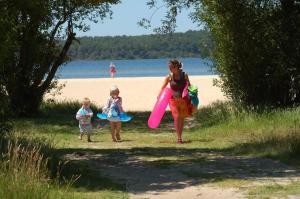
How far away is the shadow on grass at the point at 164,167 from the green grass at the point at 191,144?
0.02 m

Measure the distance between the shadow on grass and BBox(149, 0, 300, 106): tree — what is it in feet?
19.8

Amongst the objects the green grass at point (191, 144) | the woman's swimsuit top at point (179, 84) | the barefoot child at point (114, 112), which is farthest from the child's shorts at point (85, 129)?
the woman's swimsuit top at point (179, 84)

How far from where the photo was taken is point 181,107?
1550 cm

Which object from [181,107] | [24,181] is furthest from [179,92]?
[24,181]

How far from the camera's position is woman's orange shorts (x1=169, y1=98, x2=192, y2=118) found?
50.8 ft

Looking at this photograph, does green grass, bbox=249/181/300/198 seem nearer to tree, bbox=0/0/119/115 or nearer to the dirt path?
the dirt path

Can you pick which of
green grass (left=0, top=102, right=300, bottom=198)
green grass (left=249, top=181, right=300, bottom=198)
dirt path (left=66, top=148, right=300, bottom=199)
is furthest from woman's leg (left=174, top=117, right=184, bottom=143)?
green grass (left=249, top=181, right=300, bottom=198)

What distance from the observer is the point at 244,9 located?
18797 millimetres

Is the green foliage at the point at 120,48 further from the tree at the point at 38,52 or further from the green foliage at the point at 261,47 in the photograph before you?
the green foliage at the point at 261,47

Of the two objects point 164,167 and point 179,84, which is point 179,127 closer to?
point 179,84

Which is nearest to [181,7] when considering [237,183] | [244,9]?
[244,9]

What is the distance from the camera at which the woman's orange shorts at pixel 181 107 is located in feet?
50.8

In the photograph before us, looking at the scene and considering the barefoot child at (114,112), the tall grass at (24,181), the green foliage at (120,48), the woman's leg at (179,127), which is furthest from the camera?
the green foliage at (120,48)

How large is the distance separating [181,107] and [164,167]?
4.53 metres
